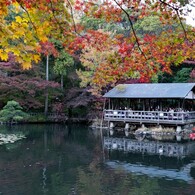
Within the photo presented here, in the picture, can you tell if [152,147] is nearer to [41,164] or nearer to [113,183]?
[41,164]

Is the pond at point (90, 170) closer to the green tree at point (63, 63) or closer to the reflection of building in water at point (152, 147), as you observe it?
the reflection of building in water at point (152, 147)

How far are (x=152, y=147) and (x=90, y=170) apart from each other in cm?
549

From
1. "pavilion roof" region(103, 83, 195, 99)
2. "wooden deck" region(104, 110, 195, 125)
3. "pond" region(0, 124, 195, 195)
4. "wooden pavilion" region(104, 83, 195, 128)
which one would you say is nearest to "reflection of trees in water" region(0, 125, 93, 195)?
"pond" region(0, 124, 195, 195)

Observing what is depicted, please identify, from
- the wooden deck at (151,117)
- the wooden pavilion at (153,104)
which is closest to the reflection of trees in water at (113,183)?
the wooden deck at (151,117)

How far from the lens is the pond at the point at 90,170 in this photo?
9055 mm

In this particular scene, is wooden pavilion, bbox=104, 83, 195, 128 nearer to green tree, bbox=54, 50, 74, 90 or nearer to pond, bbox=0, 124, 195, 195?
pond, bbox=0, 124, 195, 195

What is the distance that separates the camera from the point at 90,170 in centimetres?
1112

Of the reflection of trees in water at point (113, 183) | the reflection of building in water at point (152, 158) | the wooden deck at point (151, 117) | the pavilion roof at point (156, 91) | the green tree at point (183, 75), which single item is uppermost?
the green tree at point (183, 75)

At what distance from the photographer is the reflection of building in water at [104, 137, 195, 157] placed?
14.6 metres

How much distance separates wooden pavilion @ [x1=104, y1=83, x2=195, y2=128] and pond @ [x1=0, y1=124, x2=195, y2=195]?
4.56 m

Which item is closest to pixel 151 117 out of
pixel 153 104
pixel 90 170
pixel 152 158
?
pixel 153 104

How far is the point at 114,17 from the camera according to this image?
561cm

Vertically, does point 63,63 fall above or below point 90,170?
above

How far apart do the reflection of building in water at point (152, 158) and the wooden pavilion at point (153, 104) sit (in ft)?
13.9
